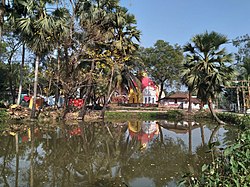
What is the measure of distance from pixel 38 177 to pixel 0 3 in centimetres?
1055

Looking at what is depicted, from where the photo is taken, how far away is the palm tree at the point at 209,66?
1647cm

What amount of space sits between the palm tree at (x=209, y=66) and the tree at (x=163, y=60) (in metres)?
18.9

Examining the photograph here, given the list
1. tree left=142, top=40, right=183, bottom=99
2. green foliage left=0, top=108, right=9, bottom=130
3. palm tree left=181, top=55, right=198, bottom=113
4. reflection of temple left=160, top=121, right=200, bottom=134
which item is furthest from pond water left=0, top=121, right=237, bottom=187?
tree left=142, top=40, right=183, bottom=99

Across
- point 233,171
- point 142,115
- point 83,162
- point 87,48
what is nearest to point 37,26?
point 87,48

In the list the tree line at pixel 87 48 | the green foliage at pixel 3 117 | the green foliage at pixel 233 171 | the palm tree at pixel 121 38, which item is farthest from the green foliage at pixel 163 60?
the green foliage at pixel 233 171

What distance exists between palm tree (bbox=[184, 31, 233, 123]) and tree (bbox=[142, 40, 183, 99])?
18.9m

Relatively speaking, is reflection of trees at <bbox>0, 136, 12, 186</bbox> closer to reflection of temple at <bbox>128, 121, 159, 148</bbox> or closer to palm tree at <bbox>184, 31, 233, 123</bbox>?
reflection of temple at <bbox>128, 121, 159, 148</bbox>

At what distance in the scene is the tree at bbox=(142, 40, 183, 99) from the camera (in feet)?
120

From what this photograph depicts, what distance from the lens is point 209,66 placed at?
1684 centimetres

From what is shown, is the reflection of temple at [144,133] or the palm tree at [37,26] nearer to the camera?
the reflection of temple at [144,133]

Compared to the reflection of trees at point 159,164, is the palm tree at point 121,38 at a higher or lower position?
higher

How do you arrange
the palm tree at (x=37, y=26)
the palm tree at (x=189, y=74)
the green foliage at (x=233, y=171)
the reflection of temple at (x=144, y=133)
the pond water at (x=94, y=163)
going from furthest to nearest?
the palm tree at (x=189, y=74)
the palm tree at (x=37, y=26)
the reflection of temple at (x=144, y=133)
the pond water at (x=94, y=163)
the green foliage at (x=233, y=171)

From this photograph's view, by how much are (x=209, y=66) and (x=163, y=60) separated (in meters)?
20.0

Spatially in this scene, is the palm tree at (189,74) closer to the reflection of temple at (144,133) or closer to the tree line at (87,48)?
the tree line at (87,48)
